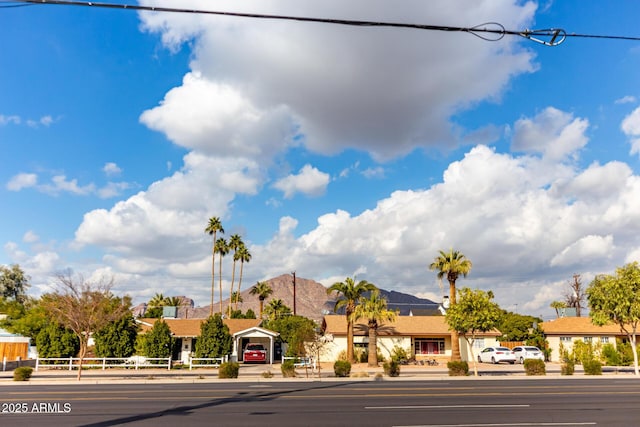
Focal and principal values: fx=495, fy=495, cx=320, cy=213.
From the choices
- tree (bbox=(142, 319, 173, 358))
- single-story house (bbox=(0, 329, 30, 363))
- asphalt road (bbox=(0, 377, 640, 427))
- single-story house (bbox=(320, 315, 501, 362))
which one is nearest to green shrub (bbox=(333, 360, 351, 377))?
asphalt road (bbox=(0, 377, 640, 427))

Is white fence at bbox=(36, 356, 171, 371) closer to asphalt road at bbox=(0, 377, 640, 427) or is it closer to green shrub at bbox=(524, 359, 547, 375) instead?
asphalt road at bbox=(0, 377, 640, 427)

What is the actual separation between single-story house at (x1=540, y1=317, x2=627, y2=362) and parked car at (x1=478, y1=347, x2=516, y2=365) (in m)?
9.09

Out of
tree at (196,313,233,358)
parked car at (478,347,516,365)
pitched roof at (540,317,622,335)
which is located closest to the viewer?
tree at (196,313,233,358)

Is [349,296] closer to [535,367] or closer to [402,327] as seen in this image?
[402,327]

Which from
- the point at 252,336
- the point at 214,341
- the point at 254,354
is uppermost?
→ the point at 252,336

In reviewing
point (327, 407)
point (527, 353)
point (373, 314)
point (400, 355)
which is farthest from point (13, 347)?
point (527, 353)

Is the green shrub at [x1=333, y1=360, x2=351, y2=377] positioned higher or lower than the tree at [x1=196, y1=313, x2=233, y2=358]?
lower

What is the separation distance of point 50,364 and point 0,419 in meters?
30.2

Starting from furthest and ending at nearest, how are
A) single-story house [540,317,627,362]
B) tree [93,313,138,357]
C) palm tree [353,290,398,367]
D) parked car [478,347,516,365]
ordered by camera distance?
single-story house [540,317,627,362] < parked car [478,347,516,365] < palm tree [353,290,398,367] < tree [93,313,138,357]

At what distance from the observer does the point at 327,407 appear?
671 inches

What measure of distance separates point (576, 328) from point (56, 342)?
51.0 meters

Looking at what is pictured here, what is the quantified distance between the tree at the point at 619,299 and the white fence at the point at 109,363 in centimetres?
3307

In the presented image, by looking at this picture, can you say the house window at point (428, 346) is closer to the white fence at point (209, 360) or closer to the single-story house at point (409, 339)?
the single-story house at point (409, 339)

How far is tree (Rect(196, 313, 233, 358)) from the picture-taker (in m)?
43.2
